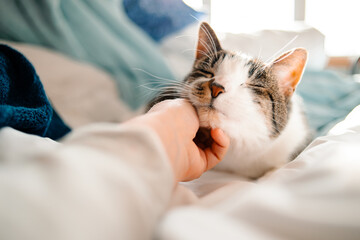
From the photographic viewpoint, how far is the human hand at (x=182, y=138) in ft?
1.22

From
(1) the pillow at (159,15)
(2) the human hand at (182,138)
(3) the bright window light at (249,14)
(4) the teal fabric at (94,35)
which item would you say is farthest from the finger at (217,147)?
(3) the bright window light at (249,14)

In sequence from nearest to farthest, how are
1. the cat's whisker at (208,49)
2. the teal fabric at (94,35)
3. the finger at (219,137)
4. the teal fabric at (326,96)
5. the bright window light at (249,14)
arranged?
the finger at (219,137) < the cat's whisker at (208,49) < the teal fabric at (94,35) < the teal fabric at (326,96) < the bright window light at (249,14)

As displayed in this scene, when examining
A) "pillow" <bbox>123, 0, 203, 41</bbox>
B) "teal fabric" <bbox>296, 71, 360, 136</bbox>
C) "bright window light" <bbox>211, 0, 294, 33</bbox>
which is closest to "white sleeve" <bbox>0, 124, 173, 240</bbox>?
"teal fabric" <bbox>296, 71, 360, 136</bbox>

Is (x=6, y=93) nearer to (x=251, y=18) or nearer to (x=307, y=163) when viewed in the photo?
(x=307, y=163)

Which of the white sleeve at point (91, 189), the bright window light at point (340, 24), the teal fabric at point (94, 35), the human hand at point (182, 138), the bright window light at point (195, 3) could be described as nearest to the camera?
the white sleeve at point (91, 189)

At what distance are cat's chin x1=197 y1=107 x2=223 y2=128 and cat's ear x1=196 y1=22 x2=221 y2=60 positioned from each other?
205 millimetres

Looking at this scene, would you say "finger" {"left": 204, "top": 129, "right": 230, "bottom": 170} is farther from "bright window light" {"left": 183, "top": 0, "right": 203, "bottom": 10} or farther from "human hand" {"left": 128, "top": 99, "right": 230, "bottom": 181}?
"bright window light" {"left": 183, "top": 0, "right": 203, "bottom": 10}

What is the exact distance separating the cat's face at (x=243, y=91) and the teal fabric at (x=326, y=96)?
1.61 feet

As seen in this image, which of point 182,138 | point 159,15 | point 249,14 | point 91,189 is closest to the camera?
point 91,189

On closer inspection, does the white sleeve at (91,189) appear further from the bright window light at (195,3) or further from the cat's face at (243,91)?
the bright window light at (195,3)

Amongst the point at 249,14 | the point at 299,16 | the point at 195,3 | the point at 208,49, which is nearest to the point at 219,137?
the point at 208,49

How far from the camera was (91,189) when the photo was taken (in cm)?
22

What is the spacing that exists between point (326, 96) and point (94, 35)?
1275 mm

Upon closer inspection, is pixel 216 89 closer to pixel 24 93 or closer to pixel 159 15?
pixel 24 93
